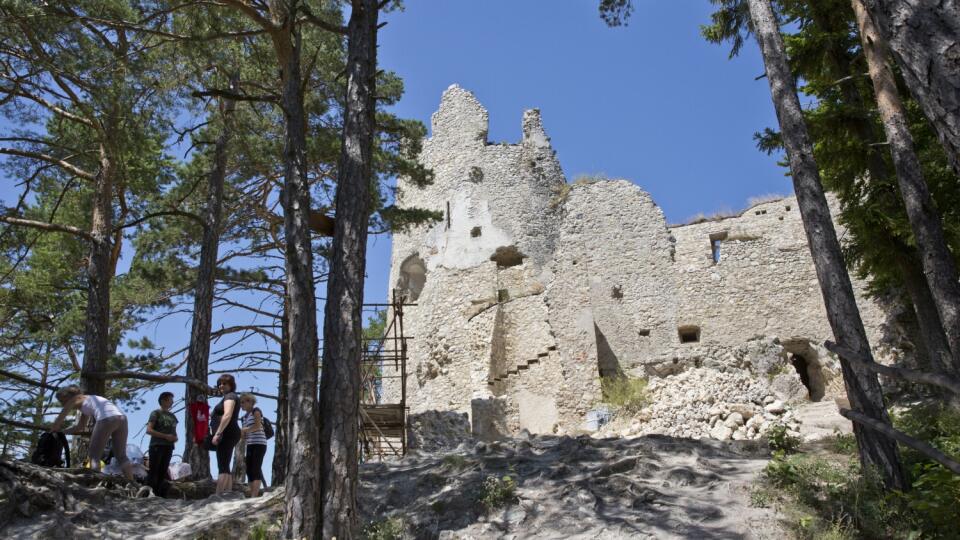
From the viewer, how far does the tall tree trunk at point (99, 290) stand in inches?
384

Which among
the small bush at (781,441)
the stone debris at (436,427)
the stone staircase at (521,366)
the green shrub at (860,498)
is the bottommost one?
the green shrub at (860,498)

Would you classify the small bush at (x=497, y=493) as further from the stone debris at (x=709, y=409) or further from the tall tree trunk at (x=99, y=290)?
the stone debris at (x=709, y=409)

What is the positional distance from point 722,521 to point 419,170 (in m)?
9.13

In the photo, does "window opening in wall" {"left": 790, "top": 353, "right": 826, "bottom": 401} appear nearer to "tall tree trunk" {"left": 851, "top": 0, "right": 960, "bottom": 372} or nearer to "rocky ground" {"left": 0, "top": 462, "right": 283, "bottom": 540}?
"tall tree trunk" {"left": 851, "top": 0, "right": 960, "bottom": 372}

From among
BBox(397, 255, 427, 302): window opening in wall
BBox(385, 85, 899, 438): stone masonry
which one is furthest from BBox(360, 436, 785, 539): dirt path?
BBox(397, 255, 427, 302): window opening in wall

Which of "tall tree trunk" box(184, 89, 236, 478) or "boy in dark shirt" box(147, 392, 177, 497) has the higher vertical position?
"tall tree trunk" box(184, 89, 236, 478)

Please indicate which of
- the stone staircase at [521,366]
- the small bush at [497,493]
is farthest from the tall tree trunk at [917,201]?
the stone staircase at [521,366]

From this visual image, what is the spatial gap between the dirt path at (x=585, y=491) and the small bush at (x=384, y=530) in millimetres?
96

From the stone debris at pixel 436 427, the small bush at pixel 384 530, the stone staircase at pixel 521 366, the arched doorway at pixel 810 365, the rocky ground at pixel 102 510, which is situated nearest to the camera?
the small bush at pixel 384 530

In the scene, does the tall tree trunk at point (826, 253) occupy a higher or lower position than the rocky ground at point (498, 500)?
higher

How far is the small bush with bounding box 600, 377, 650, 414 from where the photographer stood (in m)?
16.2

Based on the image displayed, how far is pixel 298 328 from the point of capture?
6.61 meters

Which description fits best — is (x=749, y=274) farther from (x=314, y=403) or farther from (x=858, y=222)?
(x=314, y=403)

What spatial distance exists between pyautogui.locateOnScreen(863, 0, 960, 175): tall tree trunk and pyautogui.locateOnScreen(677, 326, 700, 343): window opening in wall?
15.8 meters
